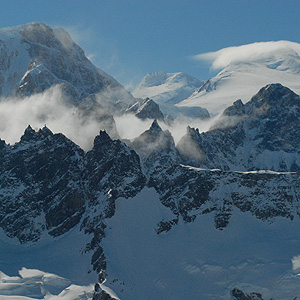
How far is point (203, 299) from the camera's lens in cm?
18712

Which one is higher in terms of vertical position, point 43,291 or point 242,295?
point 43,291

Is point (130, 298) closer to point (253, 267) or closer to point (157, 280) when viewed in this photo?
point (157, 280)

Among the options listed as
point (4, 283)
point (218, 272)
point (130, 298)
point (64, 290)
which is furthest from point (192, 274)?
point (4, 283)

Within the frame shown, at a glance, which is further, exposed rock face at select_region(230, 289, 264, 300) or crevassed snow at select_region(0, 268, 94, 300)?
crevassed snow at select_region(0, 268, 94, 300)

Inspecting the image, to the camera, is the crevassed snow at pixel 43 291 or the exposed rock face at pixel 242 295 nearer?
the exposed rock face at pixel 242 295

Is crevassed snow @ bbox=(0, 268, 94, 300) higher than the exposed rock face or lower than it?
higher

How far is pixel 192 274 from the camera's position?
198 meters

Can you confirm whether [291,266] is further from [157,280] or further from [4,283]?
[4,283]

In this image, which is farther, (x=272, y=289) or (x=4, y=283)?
(x=4, y=283)

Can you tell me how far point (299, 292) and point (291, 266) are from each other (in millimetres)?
12311

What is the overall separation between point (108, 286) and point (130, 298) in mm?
7832

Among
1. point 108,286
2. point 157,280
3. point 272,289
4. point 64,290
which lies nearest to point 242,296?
point 272,289

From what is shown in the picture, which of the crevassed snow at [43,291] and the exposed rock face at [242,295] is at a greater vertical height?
the crevassed snow at [43,291]

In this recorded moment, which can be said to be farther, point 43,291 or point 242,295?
point 43,291
